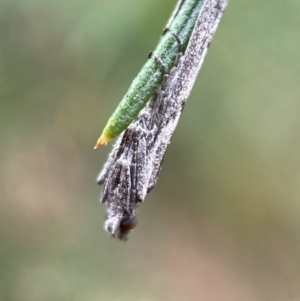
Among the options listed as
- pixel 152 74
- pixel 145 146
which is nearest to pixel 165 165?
pixel 145 146

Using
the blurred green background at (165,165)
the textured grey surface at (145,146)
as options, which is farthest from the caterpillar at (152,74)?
the blurred green background at (165,165)

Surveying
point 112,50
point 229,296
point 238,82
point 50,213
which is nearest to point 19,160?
point 50,213

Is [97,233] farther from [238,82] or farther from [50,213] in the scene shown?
[238,82]

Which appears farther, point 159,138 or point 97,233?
point 97,233

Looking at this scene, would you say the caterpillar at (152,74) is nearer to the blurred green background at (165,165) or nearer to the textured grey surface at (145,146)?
the textured grey surface at (145,146)

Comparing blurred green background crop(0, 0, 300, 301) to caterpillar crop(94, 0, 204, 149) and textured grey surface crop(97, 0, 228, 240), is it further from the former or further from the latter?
caterpillar crop(94, 0, 204, 149)

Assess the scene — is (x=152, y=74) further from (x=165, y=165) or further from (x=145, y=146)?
(x=165, y=165)

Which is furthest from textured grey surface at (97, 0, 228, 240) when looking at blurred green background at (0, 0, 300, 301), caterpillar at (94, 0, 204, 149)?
blurred green background at (0, 0, 300, 301)

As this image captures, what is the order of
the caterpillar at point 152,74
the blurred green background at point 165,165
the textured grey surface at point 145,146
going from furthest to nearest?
the blurred green background at point 165,165
the textured grey surface at point 145,146
the caterpillar at point 152,74
